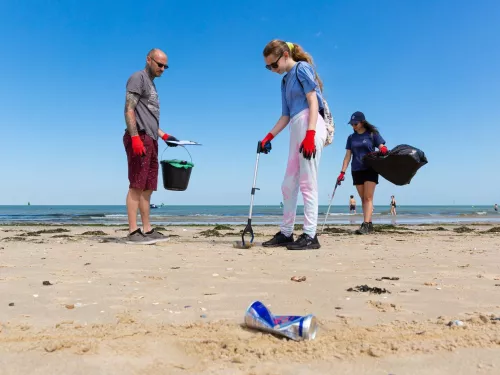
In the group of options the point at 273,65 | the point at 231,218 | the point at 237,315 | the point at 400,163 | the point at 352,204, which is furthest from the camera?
the point at 352,204

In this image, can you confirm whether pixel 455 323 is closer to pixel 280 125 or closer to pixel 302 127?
pixel 302 127

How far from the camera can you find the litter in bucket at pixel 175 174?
19.3 ft

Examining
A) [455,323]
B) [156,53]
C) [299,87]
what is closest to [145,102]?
[156,53]

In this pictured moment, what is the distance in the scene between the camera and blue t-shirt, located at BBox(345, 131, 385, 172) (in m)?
7.88

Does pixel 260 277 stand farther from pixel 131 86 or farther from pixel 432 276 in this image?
pixel 131 86

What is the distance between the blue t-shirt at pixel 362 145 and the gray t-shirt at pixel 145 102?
3794mm

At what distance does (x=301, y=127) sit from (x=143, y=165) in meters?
2.10

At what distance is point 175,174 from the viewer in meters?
5.89

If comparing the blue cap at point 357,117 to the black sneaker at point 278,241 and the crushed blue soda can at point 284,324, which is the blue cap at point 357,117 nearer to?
the black sneaker at point 278,241

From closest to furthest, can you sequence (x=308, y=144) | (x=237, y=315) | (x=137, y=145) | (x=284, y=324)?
(x=284, y=324) → (x=237, y=315) → (x=308, y=144) → (x=137, y=145)

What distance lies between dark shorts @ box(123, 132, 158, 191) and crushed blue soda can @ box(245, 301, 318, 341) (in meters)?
3.97

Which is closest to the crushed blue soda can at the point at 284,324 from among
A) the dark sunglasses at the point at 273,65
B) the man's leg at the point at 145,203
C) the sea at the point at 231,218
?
the dark sunglasses at the point at 273,65

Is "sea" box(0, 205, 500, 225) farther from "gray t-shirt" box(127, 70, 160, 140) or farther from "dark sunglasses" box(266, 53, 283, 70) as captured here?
"dark sunglasses" box(266, 53, 283, 70)

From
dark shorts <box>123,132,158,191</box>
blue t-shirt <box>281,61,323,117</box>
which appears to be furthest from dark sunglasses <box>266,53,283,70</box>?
dark shorts <box>123,132,158,191</box>
